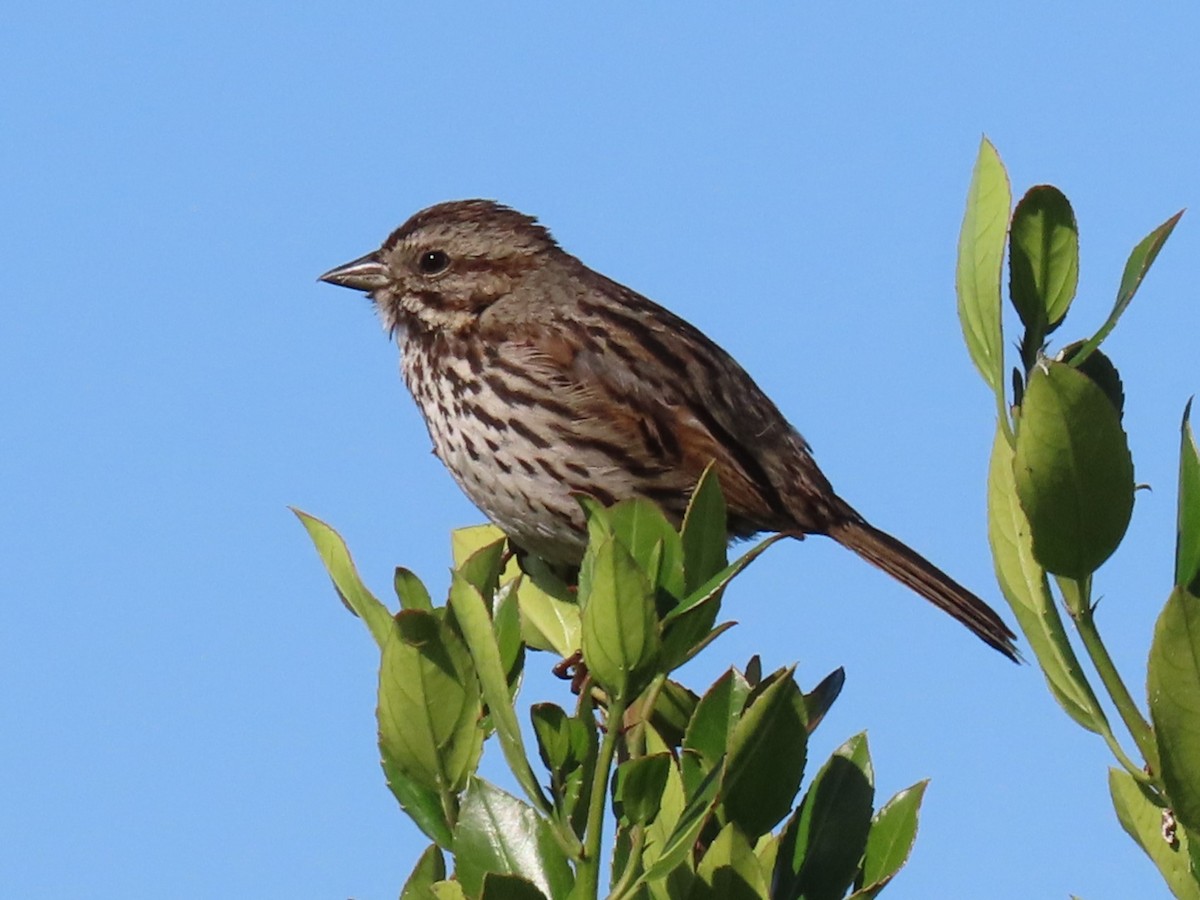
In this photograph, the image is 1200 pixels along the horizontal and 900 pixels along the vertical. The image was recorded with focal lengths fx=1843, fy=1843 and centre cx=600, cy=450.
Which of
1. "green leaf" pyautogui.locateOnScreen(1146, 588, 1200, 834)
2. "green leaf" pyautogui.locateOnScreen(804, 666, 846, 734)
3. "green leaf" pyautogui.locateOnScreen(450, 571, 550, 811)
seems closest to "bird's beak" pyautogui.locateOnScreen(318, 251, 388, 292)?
"green leaf" pyautogui.locateOnScreen(804, 666, 846, 734)

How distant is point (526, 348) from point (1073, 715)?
3539 mm

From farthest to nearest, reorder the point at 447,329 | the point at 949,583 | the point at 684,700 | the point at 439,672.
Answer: the point at 447,329 → the point at 949,583 → the point at 684,700 → the point at 439,672

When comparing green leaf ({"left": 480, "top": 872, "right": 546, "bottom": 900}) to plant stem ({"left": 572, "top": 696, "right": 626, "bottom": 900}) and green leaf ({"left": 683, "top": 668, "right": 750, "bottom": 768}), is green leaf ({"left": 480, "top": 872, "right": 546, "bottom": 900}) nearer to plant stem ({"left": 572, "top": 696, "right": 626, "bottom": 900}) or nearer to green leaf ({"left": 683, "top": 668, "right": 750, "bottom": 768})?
plant stem ({"left": 572, "top": 696, "right": 626, "bottom": 900})

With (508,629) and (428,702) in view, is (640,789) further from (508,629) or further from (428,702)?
(508,629)

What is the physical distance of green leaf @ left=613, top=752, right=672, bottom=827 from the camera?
200 centimetres

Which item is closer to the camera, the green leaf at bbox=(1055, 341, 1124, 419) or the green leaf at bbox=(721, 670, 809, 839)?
the green leaf at bbox=(1055, 341, 1124, 419)

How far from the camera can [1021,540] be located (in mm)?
1941

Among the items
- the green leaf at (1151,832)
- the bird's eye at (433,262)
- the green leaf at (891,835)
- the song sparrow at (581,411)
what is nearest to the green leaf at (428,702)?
the green leaf at (891,835)

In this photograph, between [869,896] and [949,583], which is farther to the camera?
[949,583]

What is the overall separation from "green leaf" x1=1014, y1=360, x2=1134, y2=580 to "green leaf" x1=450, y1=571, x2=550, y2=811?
0.61m

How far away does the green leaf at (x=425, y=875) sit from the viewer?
2.16m

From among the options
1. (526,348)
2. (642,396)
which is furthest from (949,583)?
(526,348)

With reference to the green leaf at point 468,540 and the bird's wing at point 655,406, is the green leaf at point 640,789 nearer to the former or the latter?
the green leaf at point 468,540

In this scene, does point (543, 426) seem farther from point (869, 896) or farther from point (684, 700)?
point (869, 896)
